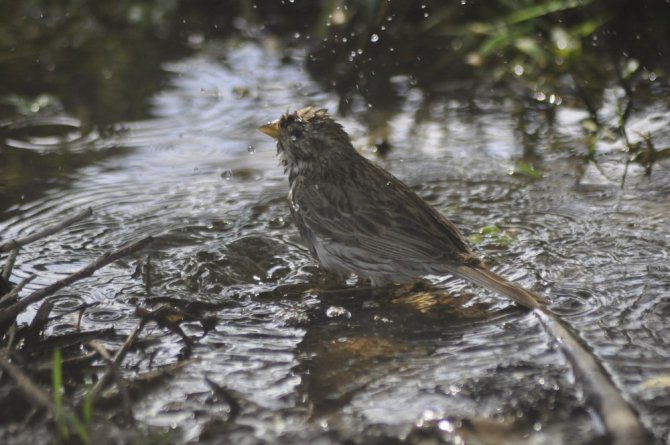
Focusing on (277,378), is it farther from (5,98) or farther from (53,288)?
(5,98)

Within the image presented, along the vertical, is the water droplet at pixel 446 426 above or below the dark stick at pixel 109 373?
below

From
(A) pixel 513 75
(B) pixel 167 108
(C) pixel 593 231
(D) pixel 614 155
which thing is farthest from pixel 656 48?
(B) pixel 167 108

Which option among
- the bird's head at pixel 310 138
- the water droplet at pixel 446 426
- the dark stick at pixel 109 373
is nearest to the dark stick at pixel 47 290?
the dark stick at pixel 109 373

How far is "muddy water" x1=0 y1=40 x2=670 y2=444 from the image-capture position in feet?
11.9

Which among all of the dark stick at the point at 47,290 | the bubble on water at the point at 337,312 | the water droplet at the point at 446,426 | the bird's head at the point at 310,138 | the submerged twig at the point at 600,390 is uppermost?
the bird's head at the point at 310,138

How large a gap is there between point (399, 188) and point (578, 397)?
7.28ft

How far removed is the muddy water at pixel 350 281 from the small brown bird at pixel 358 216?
151mm

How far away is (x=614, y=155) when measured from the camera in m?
6.41

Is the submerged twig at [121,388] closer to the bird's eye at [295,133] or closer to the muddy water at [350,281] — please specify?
the muddy water at [350,281]

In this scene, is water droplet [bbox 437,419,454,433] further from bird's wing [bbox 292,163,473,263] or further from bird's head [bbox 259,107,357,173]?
bird's head [bbox 259,107,357,173]

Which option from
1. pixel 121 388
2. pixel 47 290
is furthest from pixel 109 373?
pixel 47 290

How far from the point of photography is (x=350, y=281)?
546 centimetres

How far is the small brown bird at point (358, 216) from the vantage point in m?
5.07

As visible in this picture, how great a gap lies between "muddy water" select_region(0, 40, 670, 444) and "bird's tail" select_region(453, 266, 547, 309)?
0.08 meters
